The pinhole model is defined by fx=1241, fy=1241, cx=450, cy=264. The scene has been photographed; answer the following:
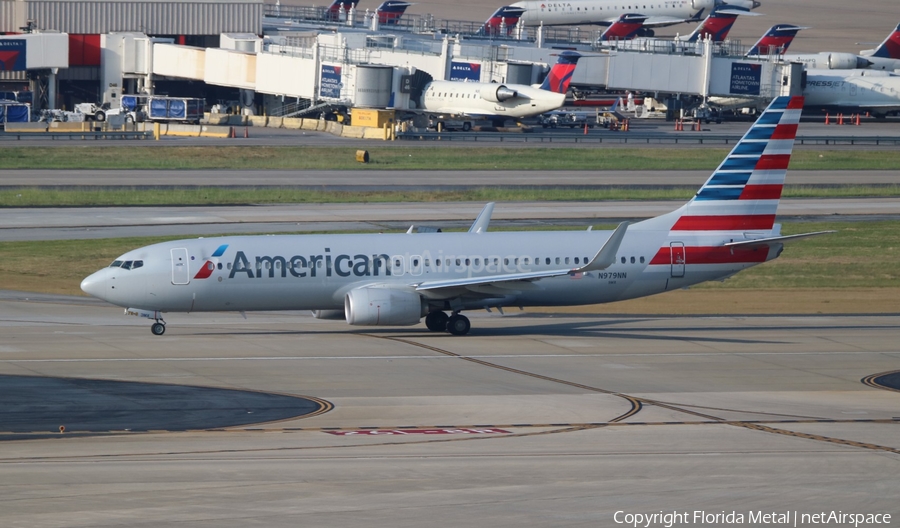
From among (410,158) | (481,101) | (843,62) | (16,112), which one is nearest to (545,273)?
(410,158)

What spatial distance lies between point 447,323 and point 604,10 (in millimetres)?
152900

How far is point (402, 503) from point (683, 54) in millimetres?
124627

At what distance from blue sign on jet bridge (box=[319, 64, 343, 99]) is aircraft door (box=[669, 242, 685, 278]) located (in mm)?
83276

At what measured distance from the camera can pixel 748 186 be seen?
4469 cm

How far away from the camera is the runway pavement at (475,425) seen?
21594 millimetres

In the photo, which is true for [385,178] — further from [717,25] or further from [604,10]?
[604,10]

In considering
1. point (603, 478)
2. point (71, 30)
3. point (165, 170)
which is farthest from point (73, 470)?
point (71, 30)

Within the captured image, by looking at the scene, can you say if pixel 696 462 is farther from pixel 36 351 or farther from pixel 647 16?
pixel 647 16

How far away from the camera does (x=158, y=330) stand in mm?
41875

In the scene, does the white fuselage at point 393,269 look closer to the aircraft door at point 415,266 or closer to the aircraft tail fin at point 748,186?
the aircraft door at point 415,266

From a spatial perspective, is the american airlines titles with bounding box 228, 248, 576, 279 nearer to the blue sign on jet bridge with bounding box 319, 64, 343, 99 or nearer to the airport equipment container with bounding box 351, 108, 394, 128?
the airport equipment container with bounding box 351, 108, 394, 128

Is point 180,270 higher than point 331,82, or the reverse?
point 331,82

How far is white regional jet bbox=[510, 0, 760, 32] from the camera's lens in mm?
186875

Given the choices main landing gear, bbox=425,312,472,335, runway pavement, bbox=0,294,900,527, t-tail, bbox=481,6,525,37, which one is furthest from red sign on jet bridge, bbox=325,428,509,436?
t-tail, bbox=481,6,525,37
